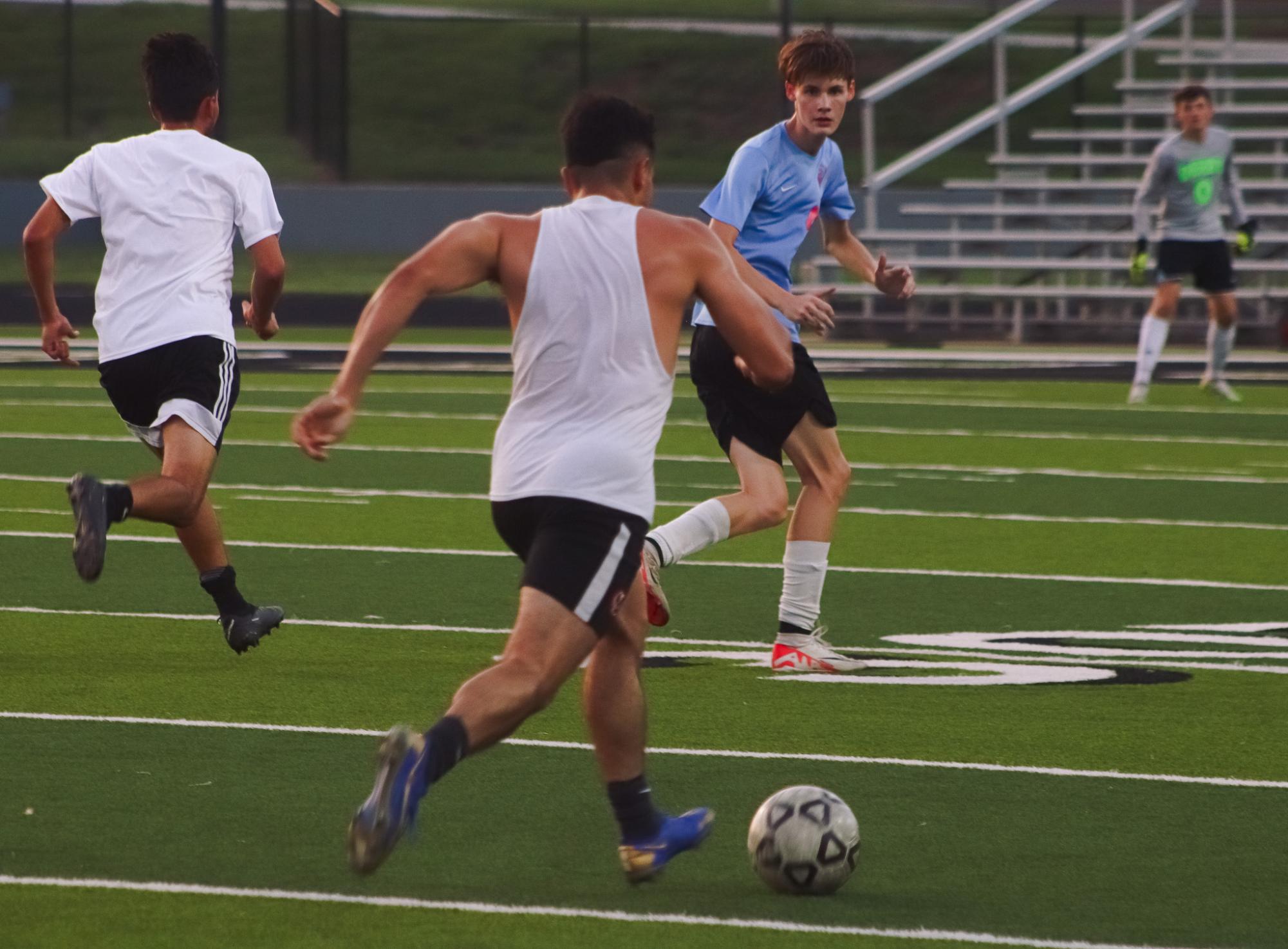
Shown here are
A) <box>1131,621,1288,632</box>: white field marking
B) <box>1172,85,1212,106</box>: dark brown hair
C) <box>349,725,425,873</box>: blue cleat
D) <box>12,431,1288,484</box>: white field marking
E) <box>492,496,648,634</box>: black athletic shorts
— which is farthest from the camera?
<box>1172,85,1212,106</box>: dark brown hair

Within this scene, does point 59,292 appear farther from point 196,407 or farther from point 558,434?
point 558,434

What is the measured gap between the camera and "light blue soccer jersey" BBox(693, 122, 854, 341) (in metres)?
7.88

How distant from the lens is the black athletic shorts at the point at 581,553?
4938 millimetres

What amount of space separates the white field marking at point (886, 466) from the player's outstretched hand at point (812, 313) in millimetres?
7301

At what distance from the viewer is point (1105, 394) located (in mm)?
18984

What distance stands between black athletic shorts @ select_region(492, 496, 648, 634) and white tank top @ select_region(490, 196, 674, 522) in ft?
0.08

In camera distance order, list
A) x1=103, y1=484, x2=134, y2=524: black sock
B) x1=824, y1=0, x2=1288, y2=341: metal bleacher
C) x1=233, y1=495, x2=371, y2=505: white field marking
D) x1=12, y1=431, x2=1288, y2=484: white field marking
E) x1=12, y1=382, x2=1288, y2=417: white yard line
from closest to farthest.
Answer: x1=103, y1=484, x2=134, y2=524: black sock < x1=233, y1=495, x2=371, y2=505: white field marking < x1=12, y1=431, x2=1288, y2=484: white field marking < x1=12, y1=382, x2=1288, y2=417: white yard line < x1=824, y1=0, x2=1288, y2=341: metal bleacher

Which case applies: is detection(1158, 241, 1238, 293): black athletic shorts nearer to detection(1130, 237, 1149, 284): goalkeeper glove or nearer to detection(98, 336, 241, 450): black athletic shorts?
detection(1130, 237, 1149, 284): goalkeeper glove

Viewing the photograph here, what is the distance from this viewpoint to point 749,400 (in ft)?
26.3

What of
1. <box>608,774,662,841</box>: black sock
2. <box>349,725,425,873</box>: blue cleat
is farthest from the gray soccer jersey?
<box>349,725,425,873</box>: blue cleat

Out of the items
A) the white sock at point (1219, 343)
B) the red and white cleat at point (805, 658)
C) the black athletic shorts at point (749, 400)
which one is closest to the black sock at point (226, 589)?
the black athletic shorts at point (749, 400)

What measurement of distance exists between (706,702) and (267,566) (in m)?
3.30

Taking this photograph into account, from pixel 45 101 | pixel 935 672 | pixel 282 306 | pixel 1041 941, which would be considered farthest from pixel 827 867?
pixel 45 101

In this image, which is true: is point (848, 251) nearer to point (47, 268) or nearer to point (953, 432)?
point (47, 268)
